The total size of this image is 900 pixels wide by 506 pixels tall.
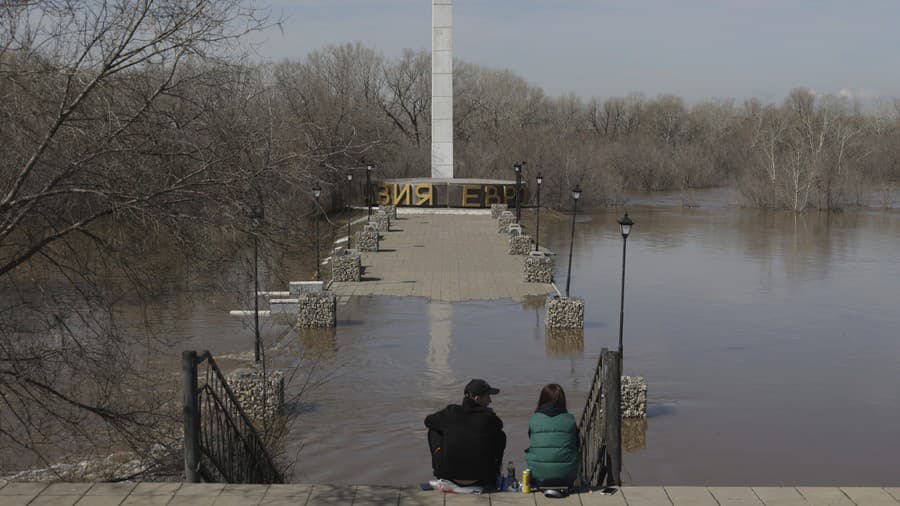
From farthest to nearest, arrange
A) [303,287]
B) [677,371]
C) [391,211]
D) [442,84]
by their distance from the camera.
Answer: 1. [442,84]
2. [391,211]
3. [303,287]
4. [677,371]

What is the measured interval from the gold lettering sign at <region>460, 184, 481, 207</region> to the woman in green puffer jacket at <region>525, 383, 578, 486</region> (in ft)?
139

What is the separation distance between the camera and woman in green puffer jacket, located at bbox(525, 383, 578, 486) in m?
6.98

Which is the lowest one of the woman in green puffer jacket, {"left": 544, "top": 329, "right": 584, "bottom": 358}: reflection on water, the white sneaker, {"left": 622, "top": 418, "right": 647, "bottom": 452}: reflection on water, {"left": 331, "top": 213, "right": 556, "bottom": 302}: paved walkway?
{"left": 622, "top": 418, "right": 647, "bottom": 452}: reflection on water

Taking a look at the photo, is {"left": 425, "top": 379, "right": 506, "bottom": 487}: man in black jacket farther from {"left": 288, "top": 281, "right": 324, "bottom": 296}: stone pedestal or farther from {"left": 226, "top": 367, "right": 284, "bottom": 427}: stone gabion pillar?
{"left": 288, "top": 281, "right": 324, "bottom": 296}: stone pedestal

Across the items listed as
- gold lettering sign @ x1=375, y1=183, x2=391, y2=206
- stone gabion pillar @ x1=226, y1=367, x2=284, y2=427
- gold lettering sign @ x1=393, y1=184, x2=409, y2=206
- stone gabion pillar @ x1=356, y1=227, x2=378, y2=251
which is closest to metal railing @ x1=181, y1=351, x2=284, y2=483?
stone gabion pillar @ x1=226, y1=367, x2=284, y2=427

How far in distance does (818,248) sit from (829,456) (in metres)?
26.6

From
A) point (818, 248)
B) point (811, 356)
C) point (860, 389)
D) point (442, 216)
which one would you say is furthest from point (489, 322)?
point (442, 216)

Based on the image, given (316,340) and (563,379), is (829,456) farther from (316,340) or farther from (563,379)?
(316,340)

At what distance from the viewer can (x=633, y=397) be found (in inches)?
566

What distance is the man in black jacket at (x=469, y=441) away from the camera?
267 inches

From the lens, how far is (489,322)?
21.6 metres

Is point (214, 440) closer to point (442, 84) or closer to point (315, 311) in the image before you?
point (315, 311)

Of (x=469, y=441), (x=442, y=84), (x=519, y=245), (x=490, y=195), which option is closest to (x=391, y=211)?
(x=490, y=195)

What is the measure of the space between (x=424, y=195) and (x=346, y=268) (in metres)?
23.1
